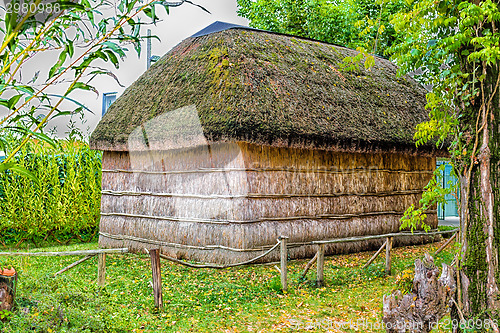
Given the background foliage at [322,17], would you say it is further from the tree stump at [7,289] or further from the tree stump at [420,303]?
the tree stump at [7,289]

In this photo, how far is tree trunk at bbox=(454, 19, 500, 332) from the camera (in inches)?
137

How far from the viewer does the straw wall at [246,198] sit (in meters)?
7.32

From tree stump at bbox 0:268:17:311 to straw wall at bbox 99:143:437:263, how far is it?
3.89m

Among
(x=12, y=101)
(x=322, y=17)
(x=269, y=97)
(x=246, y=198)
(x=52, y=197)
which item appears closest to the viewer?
(x=12, y=101)

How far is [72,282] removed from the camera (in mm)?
4398

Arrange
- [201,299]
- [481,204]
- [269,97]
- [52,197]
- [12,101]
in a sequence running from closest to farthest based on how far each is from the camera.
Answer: [12,101] → [481,204] → [201,299] → [269,97] → [52,197]

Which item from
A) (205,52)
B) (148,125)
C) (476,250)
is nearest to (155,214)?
(148,125)

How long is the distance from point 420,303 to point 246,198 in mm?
4228

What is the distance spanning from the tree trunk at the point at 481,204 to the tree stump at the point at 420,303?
30 cm

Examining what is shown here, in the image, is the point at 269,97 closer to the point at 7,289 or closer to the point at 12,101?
the point at 7,289

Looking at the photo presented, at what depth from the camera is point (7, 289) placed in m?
3.63

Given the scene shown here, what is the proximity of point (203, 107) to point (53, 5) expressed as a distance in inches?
224

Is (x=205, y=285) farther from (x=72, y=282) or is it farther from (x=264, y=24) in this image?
(x=264, y=24)

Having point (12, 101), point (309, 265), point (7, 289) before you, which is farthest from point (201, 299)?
point (12, 101)
